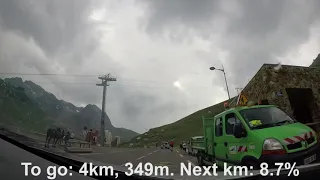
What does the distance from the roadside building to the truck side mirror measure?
1.87 metres

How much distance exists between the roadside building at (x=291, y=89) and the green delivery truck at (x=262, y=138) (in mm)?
1478

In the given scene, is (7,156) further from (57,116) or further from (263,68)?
(263,68)

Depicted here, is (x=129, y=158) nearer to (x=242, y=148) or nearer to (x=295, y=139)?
(x=242, y=148)

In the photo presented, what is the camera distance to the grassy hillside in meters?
8.23

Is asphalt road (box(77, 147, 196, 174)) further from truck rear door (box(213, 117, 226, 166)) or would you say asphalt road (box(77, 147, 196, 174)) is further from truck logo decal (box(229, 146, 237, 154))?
truck rear door (box(213, 117, 226, 166))

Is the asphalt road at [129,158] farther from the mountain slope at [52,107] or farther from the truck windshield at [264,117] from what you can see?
the truck windshield at [264,117]

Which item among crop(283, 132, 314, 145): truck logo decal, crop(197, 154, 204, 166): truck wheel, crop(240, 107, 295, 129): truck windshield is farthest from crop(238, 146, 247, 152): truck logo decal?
crop(197, 154, 204, 166): truck wheel

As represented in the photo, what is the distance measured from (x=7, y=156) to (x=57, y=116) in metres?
0.93

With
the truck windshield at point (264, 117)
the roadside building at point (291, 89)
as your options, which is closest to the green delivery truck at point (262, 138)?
the truck windshield at point (264, 117)

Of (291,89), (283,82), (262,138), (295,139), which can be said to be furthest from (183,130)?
(295,139)

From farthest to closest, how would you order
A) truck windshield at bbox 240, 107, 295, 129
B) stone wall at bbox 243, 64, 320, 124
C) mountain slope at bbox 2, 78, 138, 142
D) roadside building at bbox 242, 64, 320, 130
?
stone wall at bbox 243, 64, 320, 124 < roadside building at bbox 242, 64, 320, 130 < truck windshield at bbox 240, 107, 295, 129 < mountain slope at bbox 2, 78, 138, 142

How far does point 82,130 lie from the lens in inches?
169

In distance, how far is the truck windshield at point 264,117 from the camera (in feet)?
17.0

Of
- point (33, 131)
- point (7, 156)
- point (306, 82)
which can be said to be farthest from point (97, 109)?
point (306, 82)
